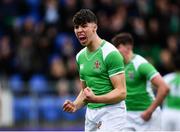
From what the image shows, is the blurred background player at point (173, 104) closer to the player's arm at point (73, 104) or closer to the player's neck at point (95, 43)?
the player's arm at point (73, 104)

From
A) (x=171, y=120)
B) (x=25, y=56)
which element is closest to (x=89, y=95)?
(x=171, y=120)

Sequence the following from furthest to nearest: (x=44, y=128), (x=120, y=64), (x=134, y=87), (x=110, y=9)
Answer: (x=110, y=9), (x=44, y=128), (x=134, y=87), (x=120, y=64)

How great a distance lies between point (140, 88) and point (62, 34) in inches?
357

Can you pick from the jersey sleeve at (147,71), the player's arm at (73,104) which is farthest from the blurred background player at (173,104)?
the player's arm at (73,104)

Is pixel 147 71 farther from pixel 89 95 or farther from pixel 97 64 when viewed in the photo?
pixel 89 95

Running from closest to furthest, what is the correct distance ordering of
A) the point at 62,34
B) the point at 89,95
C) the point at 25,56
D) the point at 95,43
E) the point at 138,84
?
the point at 89,95 → the point at 95,43 → the point at 138,84 → the point at 25,56 → the point at 62,34

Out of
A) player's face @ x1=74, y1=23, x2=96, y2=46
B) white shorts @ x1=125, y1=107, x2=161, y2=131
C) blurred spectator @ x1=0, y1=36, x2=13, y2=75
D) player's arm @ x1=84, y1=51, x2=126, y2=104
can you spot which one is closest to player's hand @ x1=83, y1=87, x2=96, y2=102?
player's arm @ x1=84, y1=51, x2=126, y2=104

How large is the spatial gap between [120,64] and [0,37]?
36.4 ft

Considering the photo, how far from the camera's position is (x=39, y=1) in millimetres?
20328

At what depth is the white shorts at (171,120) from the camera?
12.8 meters

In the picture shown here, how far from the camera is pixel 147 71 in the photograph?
10.4 m

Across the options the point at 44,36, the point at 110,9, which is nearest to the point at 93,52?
the point at 44,36

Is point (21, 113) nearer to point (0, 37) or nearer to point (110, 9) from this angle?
point (0, 37)

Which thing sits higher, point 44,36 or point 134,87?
point 44,36
